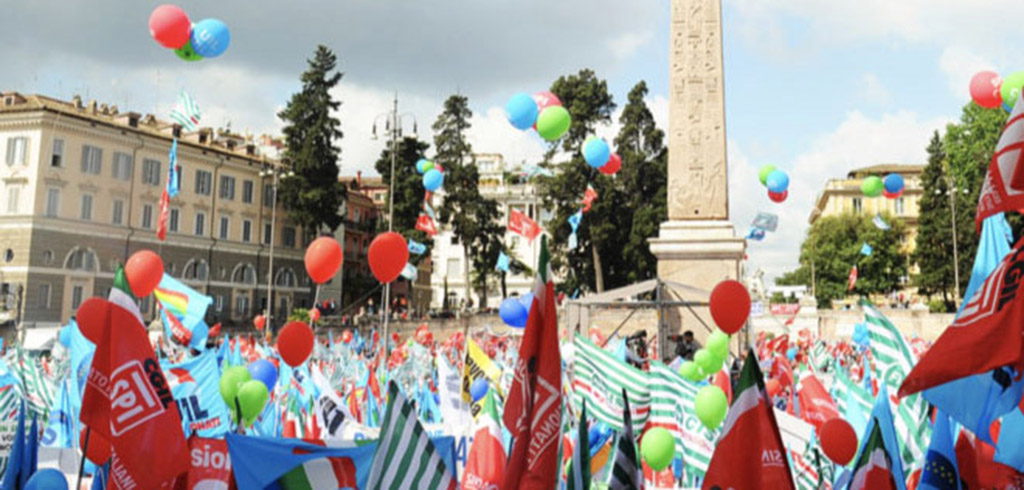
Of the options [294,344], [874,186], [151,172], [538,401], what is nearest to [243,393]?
[294,344]

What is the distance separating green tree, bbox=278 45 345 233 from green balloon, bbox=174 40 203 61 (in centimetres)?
3300

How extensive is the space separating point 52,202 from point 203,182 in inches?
350

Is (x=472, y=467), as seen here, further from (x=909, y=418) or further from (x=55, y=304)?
(x=55, y=304)

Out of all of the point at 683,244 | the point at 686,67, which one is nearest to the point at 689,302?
the point at 683,244

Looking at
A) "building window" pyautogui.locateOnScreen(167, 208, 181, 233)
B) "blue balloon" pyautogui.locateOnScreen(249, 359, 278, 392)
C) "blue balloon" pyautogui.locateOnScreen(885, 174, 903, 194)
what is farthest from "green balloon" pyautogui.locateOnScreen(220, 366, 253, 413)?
"building window" pyautogui.locateOnScreen(167, 208, 181, 233)

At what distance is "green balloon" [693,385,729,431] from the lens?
5.52 meters

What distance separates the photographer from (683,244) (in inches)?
525

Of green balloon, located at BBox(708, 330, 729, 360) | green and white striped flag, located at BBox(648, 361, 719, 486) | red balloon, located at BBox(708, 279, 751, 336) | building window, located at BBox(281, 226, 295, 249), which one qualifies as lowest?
green and white striped flag, located at BBox(648, 361, 719, 486)

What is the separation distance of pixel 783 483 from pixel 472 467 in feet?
5.86

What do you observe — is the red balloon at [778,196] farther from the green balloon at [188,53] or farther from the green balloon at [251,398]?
the green balloon at [251,398]

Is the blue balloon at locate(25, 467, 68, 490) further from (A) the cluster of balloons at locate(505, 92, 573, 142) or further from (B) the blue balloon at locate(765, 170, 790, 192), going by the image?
(B) the blue balloon at locate(765, 170, 790, 192)

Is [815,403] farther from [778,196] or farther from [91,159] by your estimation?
[91,159]

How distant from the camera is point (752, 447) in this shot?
320 centimetres

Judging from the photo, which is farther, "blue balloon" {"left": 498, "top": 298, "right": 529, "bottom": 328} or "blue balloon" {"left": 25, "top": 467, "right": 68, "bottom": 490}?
"blue balloon" {"left": 498, "top": 298, "right": 529, "bottom": 328}
